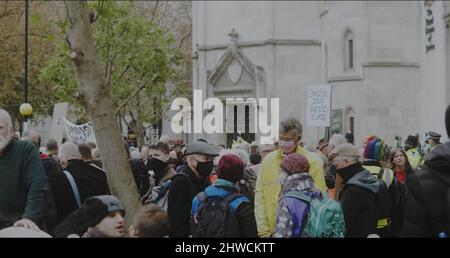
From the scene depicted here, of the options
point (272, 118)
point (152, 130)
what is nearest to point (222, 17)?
point (272, 118)

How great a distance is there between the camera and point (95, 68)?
8.09 m

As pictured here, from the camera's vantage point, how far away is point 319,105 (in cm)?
1777

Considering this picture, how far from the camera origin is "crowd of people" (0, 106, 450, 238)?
5113 mm

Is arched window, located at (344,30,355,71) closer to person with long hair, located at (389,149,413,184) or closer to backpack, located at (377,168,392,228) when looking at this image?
person with long hair, located at (389,149,413,184)

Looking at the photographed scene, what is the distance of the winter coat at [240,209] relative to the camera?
22.3 ft

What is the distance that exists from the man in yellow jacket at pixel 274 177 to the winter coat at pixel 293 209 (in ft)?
1.63

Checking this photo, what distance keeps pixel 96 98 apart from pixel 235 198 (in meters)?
1.96

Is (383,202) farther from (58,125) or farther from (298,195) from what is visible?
(58,125)

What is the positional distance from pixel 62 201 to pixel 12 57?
99.2 ft

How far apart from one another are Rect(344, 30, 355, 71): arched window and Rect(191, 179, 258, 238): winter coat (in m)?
24.5

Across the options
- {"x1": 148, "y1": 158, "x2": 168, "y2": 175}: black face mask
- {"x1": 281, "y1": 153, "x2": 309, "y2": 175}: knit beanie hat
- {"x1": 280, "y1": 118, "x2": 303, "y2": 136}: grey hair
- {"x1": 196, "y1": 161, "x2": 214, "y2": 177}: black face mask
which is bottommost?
{"x1": 148, "y1": 158, "x2": 168, "y2": 175}: black face mask

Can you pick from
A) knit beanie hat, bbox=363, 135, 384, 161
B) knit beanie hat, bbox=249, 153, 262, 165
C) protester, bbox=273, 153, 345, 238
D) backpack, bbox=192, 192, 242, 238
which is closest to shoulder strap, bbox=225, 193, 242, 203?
backpack, bbox=192, 192, 242, 238

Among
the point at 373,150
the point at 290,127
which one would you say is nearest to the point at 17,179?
the point at 290,127

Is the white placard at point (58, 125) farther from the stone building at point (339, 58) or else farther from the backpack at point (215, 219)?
the backpack at point (215, 219)
